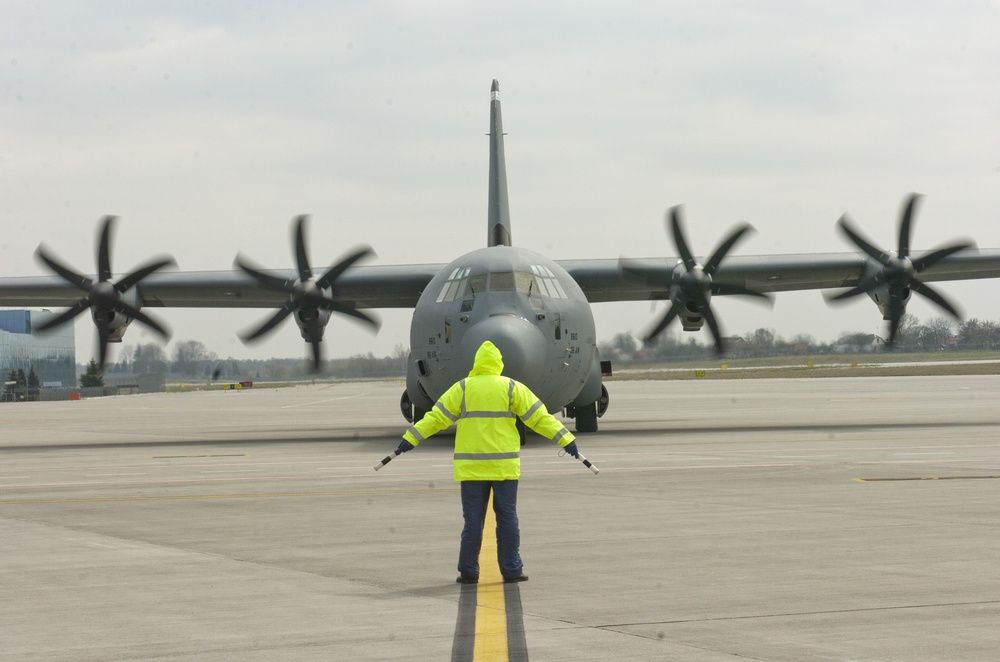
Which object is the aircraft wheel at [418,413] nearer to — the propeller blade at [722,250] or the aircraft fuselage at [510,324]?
the aircraft fuselage at [510,324]

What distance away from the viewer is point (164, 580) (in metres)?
9.12

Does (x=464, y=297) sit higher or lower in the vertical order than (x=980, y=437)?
higher

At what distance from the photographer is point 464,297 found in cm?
2381

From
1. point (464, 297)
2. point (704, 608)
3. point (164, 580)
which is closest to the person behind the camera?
point (704, 608)

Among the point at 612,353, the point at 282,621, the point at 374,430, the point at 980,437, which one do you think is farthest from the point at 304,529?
the point at 612,353

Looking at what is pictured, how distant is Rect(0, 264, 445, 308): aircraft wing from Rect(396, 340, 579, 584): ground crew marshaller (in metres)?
21.1

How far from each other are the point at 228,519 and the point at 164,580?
3994 mm

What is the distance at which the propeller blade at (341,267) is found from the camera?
2950 cm

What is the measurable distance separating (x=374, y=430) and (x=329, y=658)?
91.5ft

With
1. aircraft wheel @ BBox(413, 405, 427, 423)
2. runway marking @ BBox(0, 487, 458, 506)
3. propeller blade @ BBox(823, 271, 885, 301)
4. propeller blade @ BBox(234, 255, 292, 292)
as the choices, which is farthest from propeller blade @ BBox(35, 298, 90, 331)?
propeller blade @ BBox(823, 271, 885, 301)

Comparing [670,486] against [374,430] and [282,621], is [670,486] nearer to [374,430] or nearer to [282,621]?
[282,621]

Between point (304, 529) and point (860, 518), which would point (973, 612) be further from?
point (304, 529)

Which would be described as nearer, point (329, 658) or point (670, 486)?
point (329, 658)

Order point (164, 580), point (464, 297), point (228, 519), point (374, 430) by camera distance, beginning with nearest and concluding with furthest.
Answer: point (164, 580) < point (228, 519) < point (464, 297) < point (374, 430)
